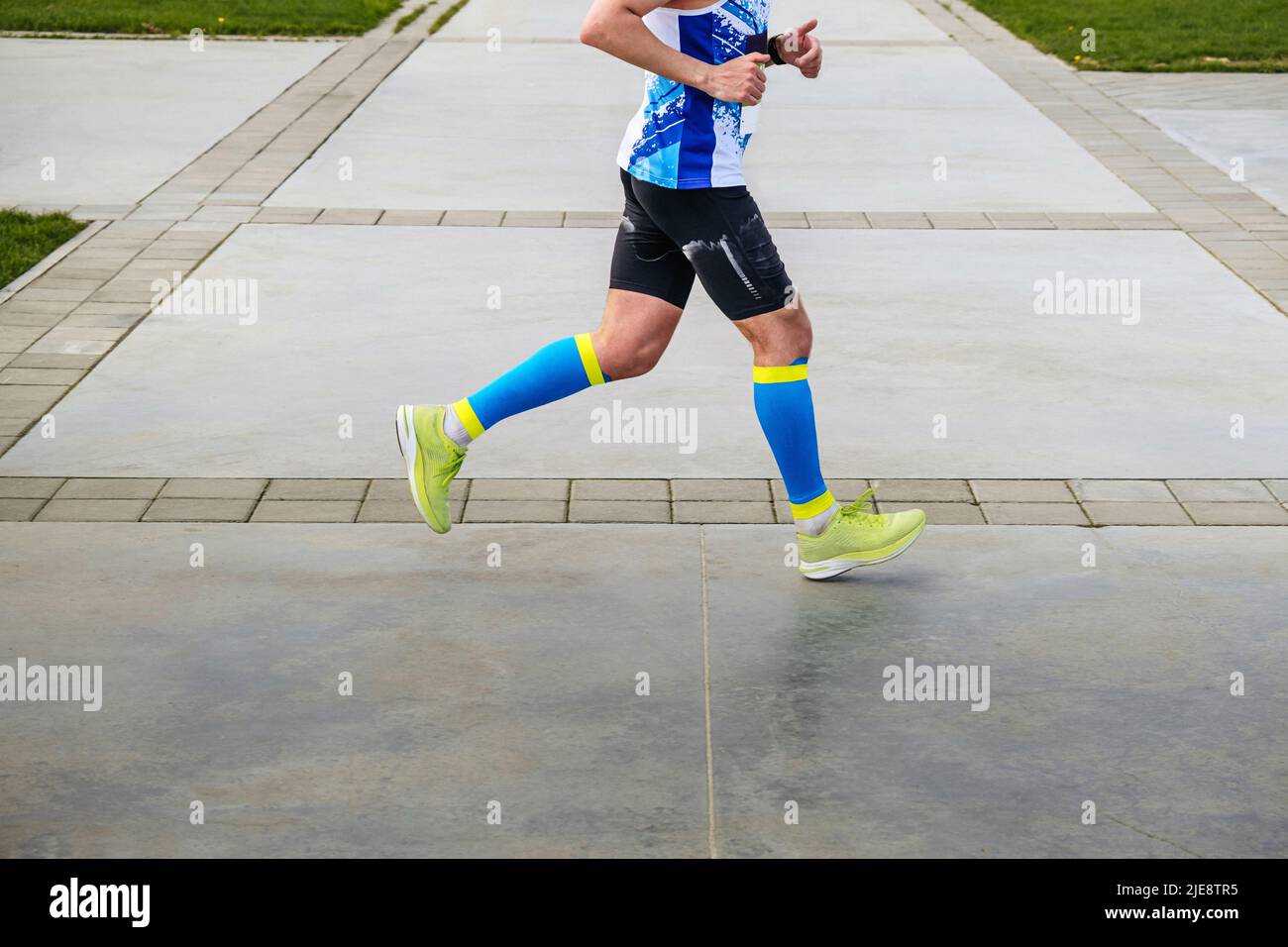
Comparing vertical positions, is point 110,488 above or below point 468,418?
below

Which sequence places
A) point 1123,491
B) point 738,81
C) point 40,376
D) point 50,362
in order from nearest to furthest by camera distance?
point 738,81, point 1123,491, point 40,376, point 50,362

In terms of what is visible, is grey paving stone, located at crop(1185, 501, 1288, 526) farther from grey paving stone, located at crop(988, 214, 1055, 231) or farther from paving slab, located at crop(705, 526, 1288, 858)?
grey paving stone, located at crop(988, 214, 1055, 231)

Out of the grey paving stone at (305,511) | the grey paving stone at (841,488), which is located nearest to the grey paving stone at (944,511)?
the grey paving stone at (841,488)

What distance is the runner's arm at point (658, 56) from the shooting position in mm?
3775

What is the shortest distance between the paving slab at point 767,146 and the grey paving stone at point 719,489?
3.88 metres

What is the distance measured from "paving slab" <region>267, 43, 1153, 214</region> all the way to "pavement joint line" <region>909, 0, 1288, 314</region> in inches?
5.4

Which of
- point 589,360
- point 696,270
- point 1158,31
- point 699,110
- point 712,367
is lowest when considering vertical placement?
point 712,367

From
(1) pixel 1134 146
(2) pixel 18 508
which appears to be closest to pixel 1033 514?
(2) pixel 18 508

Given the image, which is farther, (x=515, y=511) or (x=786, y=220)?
(x=786, y=220)

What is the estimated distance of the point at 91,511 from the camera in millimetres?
4605

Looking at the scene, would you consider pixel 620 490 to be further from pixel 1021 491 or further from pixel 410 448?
pixel 1021 491

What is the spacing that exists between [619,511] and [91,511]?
1.44m

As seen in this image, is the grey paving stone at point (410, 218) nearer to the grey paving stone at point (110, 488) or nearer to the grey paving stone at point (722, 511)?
the grey paving stone at point (110, 488)

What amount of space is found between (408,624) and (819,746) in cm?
108
